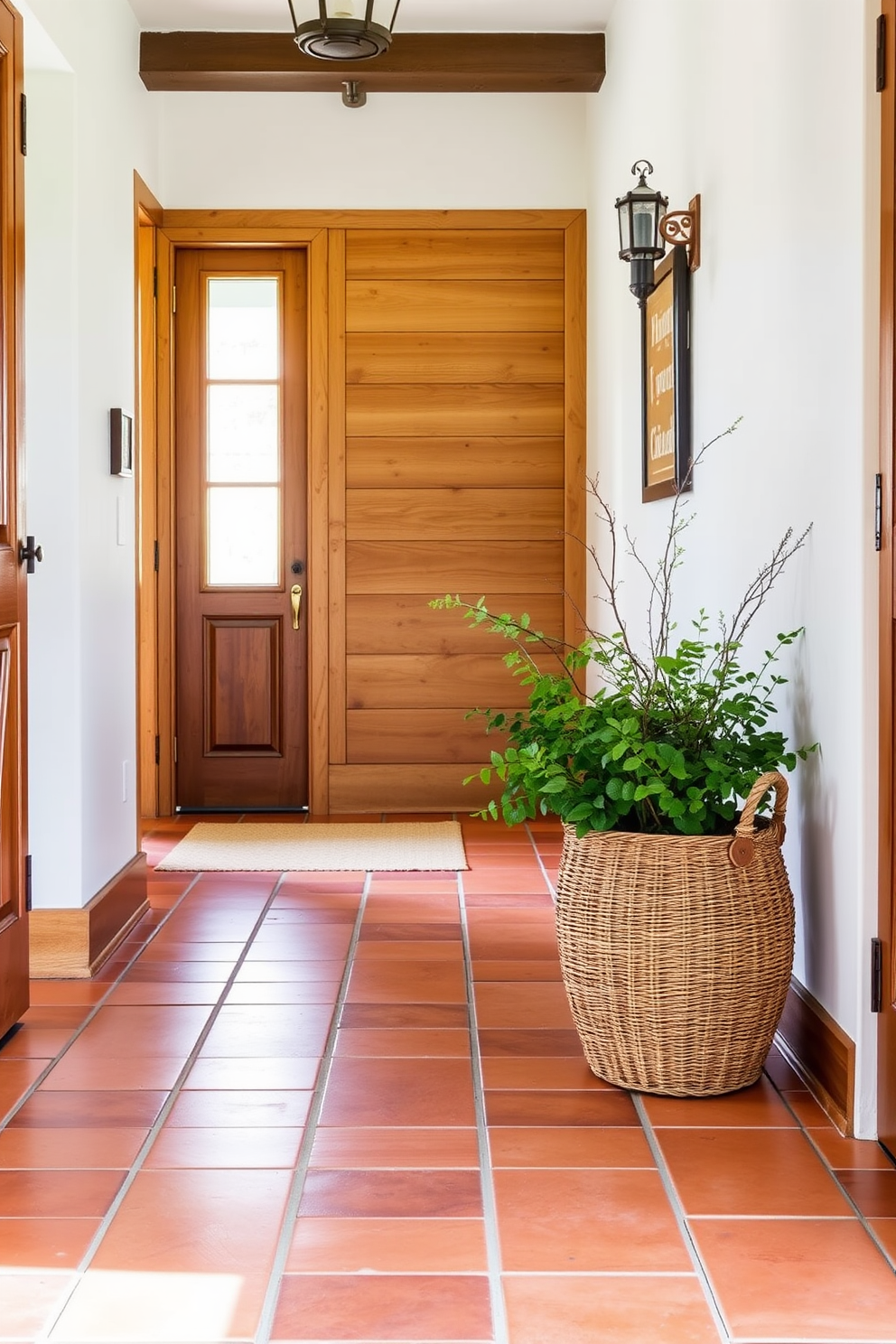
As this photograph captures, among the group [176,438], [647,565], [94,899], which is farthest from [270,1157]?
[176,438]

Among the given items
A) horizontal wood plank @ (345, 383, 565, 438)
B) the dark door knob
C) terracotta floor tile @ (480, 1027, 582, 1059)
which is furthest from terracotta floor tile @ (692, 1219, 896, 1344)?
horizontal wood plank @ (345, 383, 565, 438)

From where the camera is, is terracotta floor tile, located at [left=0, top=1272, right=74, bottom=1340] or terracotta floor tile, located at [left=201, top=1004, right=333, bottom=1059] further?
terracotta floor tile, located at [left=201, top=1004, right=333, bottom=1059]

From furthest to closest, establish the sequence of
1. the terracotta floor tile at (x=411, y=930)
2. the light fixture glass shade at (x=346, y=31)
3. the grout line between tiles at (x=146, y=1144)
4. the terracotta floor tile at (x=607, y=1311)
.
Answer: the terracotta floor tile at (x=411, y=930) < the light fixture glass shade at (x=346, y=31) < the grout line between tiles at (x=146, y=1144) < the terracotta floor tile at (x=607, y=1311)

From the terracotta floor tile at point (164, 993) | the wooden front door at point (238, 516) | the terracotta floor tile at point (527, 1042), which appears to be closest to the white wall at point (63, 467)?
the terracotta floor tile at point (164, 993)

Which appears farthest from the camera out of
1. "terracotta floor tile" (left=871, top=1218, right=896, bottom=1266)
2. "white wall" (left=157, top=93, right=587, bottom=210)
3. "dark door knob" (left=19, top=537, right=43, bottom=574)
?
"white wall" (left=157, top=93, right=587, bottom=210)

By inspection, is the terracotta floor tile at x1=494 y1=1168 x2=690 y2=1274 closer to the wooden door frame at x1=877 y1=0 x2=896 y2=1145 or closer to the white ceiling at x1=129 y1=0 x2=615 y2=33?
the wooden door frame at x1=877 y1=0 x2=896 y2=1145

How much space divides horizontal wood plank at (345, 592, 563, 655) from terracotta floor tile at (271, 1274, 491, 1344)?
397 centimetres

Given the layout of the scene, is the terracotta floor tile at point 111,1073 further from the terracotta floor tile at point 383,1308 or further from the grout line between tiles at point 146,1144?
the terracotta floor tile at point 383,1308

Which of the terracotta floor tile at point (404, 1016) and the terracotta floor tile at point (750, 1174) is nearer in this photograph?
the terracotta floor tile at point (750, 1174)

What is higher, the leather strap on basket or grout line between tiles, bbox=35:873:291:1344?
the leather strap on basket

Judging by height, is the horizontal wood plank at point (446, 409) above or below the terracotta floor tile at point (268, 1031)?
above

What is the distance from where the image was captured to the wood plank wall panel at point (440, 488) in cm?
571

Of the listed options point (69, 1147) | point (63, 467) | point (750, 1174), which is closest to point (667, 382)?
point (63, 467)

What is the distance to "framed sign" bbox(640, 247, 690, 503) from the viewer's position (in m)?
3.74
